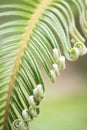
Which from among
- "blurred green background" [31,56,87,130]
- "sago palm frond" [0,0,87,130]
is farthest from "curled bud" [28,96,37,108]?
"blurred green background" [31,56,87,130]

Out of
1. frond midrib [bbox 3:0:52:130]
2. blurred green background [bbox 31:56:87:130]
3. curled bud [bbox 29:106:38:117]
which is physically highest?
blurred green background [bbox 31:56:87:130]

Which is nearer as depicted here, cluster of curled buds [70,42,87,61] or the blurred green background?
cluster of curled buds [70,42,87,61]

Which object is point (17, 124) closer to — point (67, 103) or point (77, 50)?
point (77, 50)

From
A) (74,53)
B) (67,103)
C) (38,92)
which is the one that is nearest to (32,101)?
(38,92)

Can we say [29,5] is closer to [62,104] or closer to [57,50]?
[57,50]

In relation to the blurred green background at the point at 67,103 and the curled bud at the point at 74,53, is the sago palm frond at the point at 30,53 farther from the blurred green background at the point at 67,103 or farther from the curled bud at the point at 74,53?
the blurred green background at the point at 67,103

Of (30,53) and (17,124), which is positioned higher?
(30,53)

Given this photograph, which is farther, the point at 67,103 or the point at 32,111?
the point at 67,103

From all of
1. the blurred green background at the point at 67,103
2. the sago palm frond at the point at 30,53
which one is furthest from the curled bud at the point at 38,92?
the blurred green background at the point at 67,103

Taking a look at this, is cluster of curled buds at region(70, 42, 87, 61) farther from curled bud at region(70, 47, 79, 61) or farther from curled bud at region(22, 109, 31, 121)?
curled bud at region(22, 109, 31, 121)
